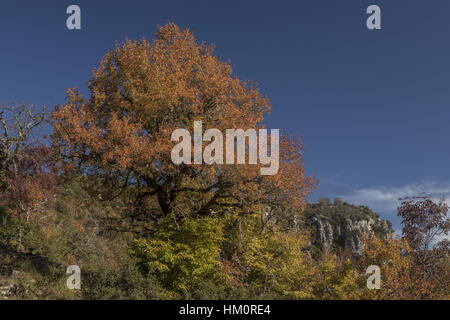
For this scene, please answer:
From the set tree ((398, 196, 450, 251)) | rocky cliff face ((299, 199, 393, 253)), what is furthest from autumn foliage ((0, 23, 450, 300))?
rocky cliff face ((299, 199, 393, 253))

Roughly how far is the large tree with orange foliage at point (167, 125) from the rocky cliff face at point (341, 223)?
294 ft

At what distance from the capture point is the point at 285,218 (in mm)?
24969

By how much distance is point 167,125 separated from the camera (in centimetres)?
2002

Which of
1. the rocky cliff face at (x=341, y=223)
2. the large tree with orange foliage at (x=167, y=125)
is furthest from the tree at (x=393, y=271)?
the rocky cliff face at (x=341, y=223)

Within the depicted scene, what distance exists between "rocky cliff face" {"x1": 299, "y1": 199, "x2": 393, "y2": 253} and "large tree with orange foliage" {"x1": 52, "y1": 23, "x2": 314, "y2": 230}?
3531 inches

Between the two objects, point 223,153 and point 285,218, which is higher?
point 223,153

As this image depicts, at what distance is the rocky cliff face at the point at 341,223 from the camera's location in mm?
112375

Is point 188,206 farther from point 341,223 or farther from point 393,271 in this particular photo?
point 341,223

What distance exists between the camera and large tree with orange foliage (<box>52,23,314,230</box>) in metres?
18.9

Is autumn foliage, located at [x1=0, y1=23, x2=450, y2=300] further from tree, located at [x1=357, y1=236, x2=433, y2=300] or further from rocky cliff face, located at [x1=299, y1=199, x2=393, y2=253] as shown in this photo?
rocky cliff face, located at [x1=299, y1=199, x2=393, y2=253]

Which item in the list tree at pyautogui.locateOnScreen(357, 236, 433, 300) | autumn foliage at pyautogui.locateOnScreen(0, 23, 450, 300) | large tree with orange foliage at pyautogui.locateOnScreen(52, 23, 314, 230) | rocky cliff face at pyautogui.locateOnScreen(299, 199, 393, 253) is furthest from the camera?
rocky cliff face at pyautogui.locateOnScreen(299, 199, 393, 253)

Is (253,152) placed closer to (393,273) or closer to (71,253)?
(393,273)
